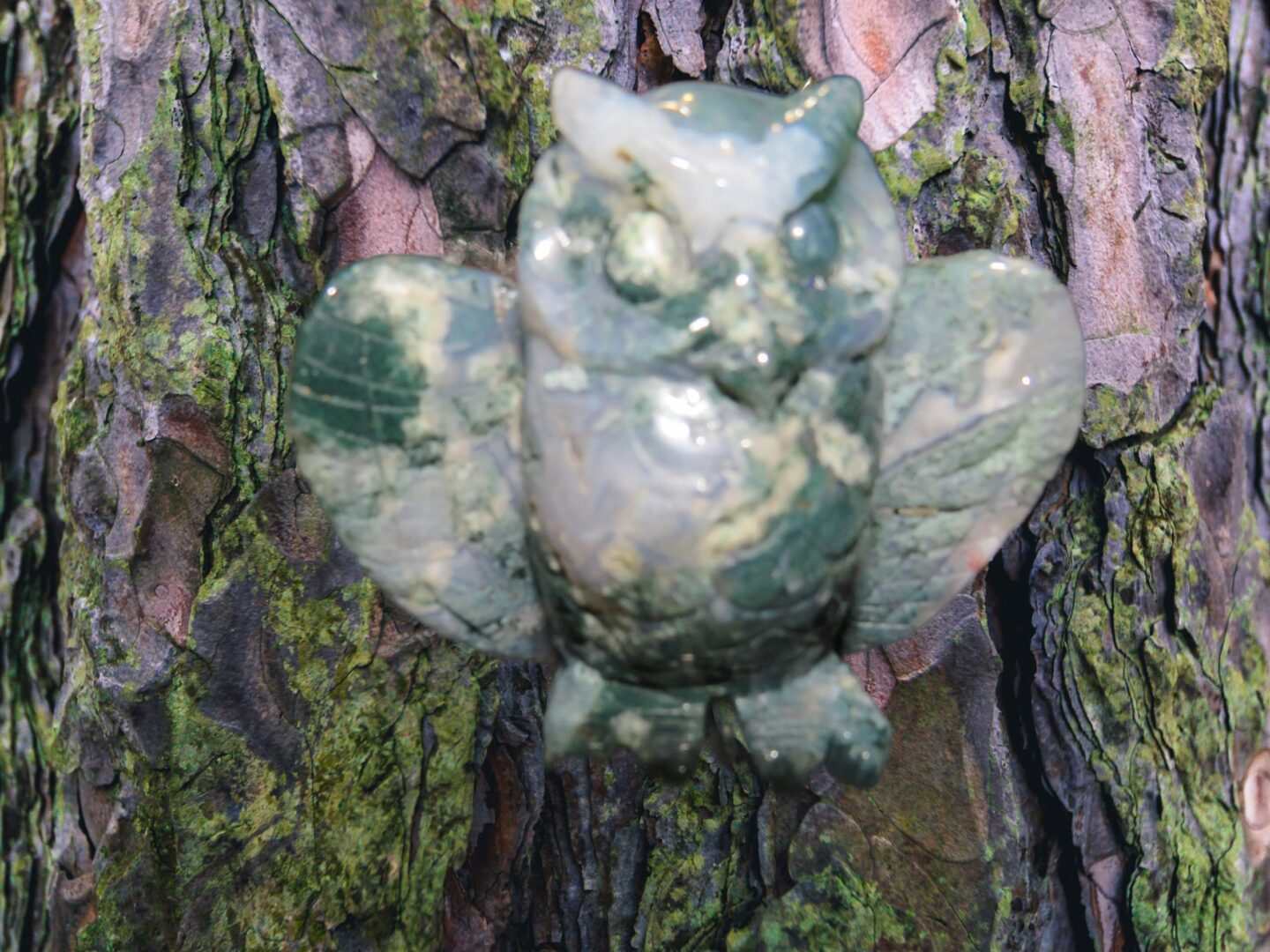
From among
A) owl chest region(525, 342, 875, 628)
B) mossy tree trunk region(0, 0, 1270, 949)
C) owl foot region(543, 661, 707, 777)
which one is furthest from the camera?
mossy tree trunk region(0, 0, 1270, 949)

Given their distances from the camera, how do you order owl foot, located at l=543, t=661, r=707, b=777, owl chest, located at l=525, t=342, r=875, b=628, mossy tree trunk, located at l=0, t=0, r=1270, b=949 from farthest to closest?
mossy tree trunk, located at l=0, t=0, r=1270, b=949 → owl foot, located at l=543, t=661, r=707, b=777 → owl chest, located at l=525, t=342, r=875, b=628

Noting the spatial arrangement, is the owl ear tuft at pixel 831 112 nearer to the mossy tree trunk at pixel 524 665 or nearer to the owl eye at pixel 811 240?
the owl eye at pixel 811 240

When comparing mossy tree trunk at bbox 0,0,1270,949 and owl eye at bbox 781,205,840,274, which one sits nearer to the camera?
owl eye at bbox 781,205,840,274

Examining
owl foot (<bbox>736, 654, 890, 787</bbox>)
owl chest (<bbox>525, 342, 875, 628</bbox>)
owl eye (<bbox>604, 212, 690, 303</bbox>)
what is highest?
owl eye (<bbox>604, 212, 690, 303</bbox>)

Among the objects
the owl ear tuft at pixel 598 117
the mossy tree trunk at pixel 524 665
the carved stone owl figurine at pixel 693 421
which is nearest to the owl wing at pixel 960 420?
the carved stone owl figurine at pixel 693 421

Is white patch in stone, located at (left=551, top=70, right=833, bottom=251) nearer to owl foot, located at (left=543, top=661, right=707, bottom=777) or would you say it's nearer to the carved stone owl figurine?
the carved stone owl figurine

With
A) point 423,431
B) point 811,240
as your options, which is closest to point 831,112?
point 811,240

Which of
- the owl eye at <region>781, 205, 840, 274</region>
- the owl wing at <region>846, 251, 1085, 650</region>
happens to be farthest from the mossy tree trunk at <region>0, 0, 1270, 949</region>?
the owl eye at <region>781, 205, 840, 274</region>

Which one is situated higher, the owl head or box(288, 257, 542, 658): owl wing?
the owl head

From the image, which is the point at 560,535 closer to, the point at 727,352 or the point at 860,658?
the point at 727,352
